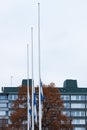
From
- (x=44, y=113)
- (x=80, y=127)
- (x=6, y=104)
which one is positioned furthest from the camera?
(x=6, y=104)

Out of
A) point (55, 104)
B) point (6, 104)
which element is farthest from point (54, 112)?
point (6, 104)

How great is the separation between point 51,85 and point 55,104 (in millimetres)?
4764

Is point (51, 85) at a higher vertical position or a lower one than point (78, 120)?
higher

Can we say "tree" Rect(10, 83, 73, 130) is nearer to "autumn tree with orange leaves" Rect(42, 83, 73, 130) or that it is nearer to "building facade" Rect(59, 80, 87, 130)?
"autumn tree with orange leaves" Rect(42, 83, 73, 130)

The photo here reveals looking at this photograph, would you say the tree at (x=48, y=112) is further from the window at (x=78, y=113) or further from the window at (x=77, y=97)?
the window at (x=77, y=97)

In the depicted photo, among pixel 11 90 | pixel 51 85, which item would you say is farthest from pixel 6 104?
pixel 51 85

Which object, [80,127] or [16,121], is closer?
[16,121]

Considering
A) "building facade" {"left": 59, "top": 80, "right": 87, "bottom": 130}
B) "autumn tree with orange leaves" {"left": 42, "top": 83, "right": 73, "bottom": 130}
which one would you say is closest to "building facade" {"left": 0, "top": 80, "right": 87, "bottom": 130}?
"building facade" {"left": 59, "top": 80, "right": 87, "bottom": 130}

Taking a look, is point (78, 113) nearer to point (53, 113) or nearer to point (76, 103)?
point (76, 103)

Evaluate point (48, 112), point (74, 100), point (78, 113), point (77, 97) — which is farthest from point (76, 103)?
point (48, 112)

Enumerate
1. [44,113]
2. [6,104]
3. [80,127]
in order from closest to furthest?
[44,113], [80,127], [6,104]

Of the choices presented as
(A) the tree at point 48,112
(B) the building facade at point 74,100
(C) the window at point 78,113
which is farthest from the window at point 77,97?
(A) the tree at point 48,112

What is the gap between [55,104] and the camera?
8000 centimetres

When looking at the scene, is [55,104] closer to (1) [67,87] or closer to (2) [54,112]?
(2) [54,112]
